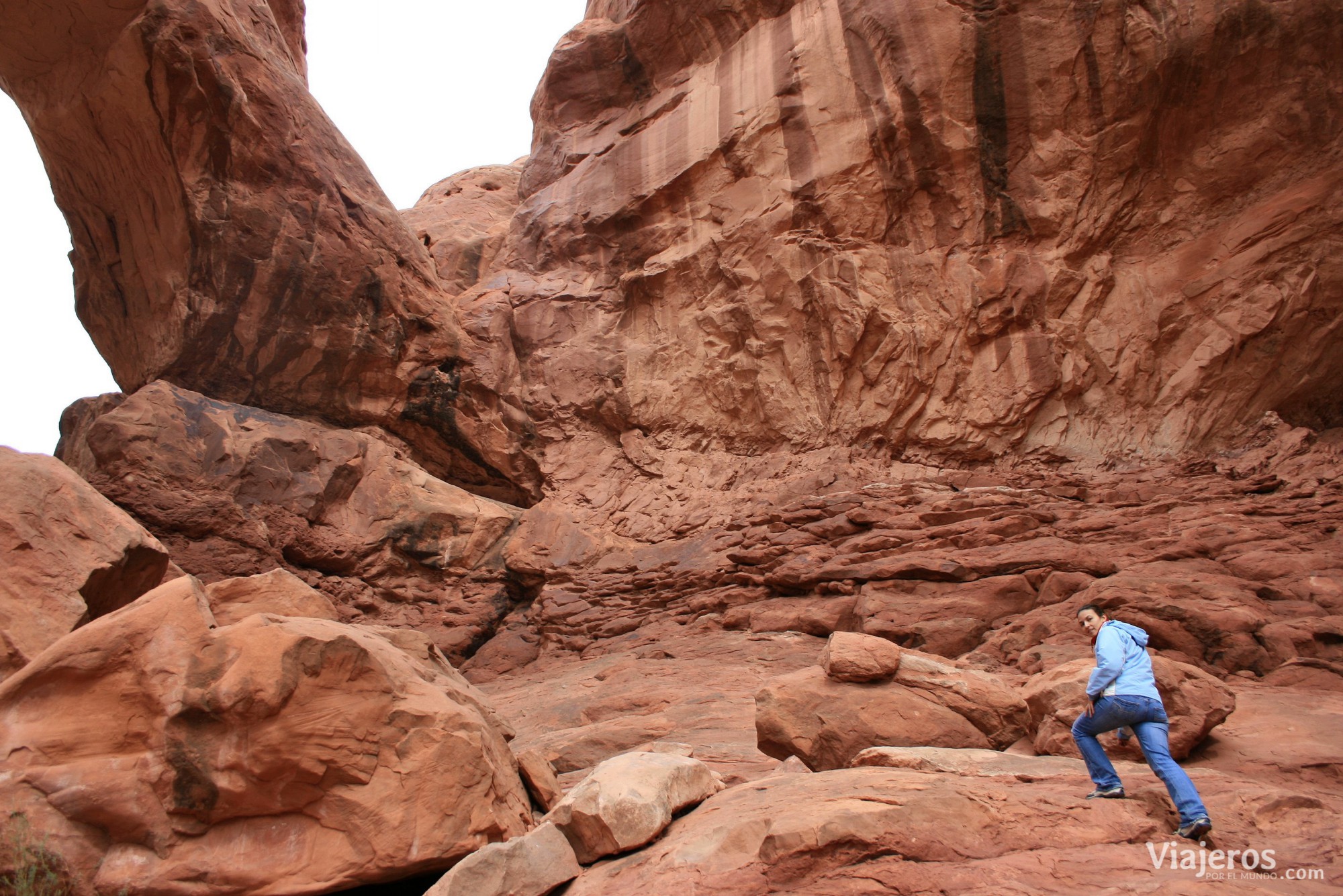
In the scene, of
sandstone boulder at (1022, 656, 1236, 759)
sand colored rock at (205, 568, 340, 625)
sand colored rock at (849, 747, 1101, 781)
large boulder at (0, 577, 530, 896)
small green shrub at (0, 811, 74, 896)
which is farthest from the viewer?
sand colored rock at (205, 568, 340, 625)

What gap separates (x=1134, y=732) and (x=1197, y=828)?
0.71 meters

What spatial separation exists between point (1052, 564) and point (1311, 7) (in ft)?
30.9

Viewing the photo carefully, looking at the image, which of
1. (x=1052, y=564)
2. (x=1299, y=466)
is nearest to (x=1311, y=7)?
(x=1299, y=466)

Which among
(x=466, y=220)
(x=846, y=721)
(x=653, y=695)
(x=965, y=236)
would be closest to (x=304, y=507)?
(x=653, y=695)

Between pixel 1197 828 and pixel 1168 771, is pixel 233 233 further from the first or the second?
pixel 1197 828

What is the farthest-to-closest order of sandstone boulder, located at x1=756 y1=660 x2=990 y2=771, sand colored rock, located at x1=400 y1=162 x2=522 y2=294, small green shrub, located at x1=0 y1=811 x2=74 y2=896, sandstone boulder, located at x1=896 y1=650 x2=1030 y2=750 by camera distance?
sand colored rock, located at x1=400 y1=162 x2=522 y2=294 < sandstone boulder, located at x1=896 y1=650 x2=1030 y2=750 < sandstone boulder, located at x1=756 y1=660 x2=990 y2=771 < small green shrub, located at x1=0 y1=811 x2=74 y2=896

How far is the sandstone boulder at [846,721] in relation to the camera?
20.8 ft

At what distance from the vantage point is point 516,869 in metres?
4.43

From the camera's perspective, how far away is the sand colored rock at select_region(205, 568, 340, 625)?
694cm

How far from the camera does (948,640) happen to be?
10.5 m

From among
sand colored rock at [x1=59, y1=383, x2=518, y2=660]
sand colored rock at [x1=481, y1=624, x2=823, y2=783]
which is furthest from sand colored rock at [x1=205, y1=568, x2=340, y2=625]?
sand colored rock at [x1=59, y1=383, x2=518, y2=660]

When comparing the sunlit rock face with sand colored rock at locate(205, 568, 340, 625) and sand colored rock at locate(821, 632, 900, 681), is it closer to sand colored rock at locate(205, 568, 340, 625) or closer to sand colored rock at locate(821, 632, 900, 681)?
sand colored rock at locate(821, 632, 900, 681)

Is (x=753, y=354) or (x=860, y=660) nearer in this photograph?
(x=860, y=660)

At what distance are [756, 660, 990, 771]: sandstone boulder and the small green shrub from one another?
4.48 metres
